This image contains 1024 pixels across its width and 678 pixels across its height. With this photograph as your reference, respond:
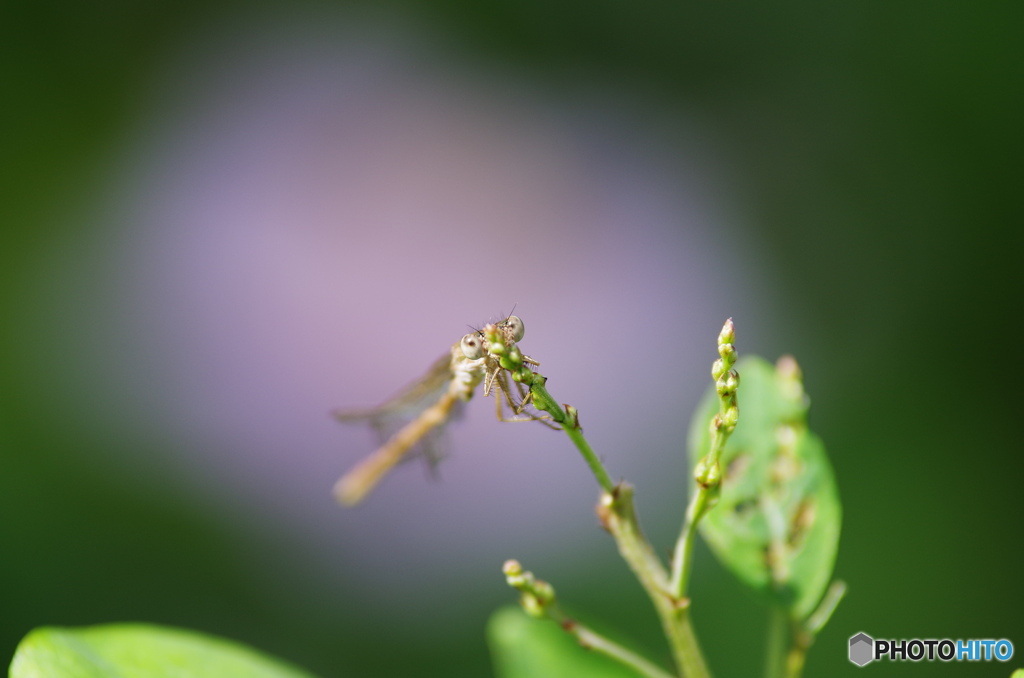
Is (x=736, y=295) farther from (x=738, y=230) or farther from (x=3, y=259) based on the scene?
(x=3, y=259)

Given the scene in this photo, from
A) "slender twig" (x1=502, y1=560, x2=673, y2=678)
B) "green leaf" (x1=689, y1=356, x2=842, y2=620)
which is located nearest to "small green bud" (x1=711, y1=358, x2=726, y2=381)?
"slender twig" (x1=502, y1=560, x2=673, y2=678)

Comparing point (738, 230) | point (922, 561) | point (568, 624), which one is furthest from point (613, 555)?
point (568, 624)

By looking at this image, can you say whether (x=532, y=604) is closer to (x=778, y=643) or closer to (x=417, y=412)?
(x=778, y=643)

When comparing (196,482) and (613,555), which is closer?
(613,555)

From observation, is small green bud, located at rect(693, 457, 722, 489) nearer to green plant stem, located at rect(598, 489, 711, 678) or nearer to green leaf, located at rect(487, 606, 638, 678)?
green plant stem, located at rect(598, 489, 711, 678)

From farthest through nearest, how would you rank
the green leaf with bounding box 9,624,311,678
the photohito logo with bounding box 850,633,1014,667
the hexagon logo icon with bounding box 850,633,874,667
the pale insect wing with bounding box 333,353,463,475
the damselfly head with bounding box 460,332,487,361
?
1. the pale insect wing with bounding box 333,353,463,475
2. the hexagon logo icon with bounding box 850,633,874,667
3. the photohito logo with bounding box 850,633,1014,667
4. the damselfly head with bounding box 460,332,487,361
5. the green leaf with bounding box 9,624,311,678

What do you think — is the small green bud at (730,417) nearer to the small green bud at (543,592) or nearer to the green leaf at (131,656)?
the small green bud at (543,592)
